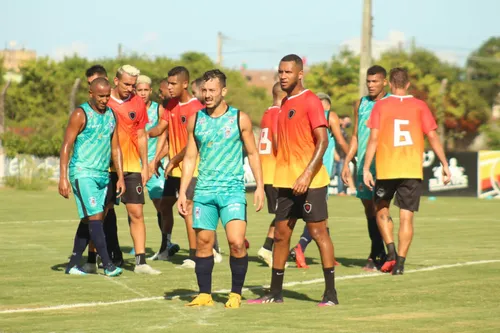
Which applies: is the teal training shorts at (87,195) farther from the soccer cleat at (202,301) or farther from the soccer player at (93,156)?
the soccer cleat at (202,301)

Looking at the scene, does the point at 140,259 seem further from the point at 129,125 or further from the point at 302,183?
the point at 302,183

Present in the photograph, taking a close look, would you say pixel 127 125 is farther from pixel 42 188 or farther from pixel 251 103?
pixel 251 103

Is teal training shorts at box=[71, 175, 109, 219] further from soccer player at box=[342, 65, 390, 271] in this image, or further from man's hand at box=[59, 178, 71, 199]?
soccer player at box=[342, 65, 390, 271]

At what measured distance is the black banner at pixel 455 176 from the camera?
30694 millimetres

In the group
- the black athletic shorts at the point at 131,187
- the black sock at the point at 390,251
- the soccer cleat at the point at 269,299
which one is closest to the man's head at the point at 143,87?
the black athletic shorts at the point at 131,187

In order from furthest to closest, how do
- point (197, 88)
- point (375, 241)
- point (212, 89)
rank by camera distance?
point (197, 88) < point (375, 241) < point (212, 89)

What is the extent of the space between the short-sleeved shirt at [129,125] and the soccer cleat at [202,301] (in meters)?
3.26

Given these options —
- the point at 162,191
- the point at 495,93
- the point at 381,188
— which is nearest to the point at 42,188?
the point at 162,191

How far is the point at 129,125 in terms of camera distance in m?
12.5

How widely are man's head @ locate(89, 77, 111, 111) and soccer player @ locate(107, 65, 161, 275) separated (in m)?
0.65

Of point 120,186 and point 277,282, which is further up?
point 120,186

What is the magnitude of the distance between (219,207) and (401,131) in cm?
322

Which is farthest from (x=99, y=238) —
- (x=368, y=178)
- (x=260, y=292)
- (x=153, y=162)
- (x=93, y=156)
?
(x=368, y=178)

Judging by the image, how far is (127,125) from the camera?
12.5 metres
